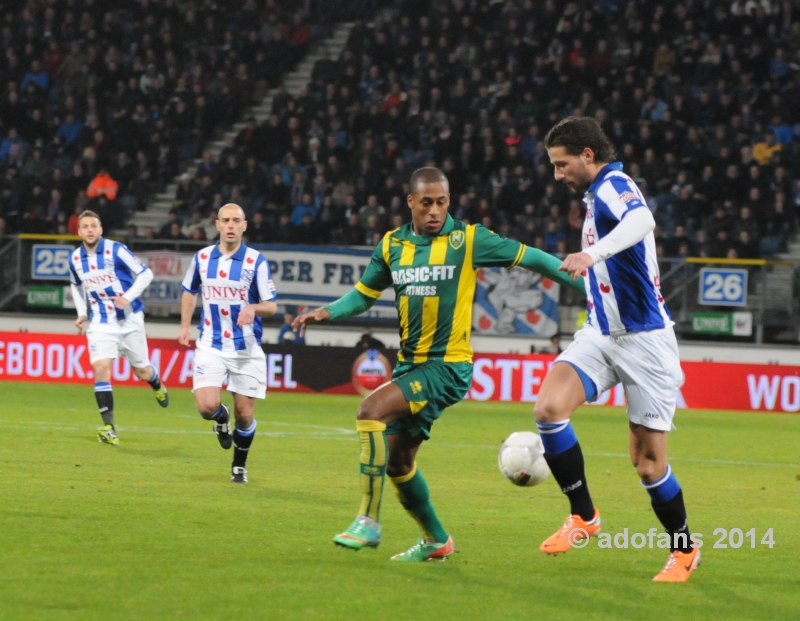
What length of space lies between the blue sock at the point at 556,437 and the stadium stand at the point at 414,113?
16623mm

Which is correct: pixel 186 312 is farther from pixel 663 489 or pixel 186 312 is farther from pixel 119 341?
pixel 663 489

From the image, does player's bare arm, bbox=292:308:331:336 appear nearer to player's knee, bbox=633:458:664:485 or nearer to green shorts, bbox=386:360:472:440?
green shorts, bbox=386:360:472:440

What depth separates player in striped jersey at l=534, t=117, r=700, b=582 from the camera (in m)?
6.30

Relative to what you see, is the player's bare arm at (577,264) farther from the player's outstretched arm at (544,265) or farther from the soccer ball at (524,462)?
the soccer ball at (524,462)

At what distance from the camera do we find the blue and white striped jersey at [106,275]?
13859 millimetres

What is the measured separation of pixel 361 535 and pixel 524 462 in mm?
1098

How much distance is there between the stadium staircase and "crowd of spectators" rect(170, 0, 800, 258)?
1420 millimetres

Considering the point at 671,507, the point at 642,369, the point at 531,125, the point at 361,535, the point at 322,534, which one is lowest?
the point at 322,534

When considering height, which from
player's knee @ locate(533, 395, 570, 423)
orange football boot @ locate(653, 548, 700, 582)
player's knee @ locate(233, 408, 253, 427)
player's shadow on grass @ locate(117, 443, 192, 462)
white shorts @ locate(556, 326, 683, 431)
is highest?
white shorts @ locate(556, 326, 683, 431)

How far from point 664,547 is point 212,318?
15.5 feet

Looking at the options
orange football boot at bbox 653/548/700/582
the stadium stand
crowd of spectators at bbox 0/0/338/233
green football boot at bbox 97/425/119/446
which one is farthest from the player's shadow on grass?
crowd of spectators at bbox 0/0/338/233

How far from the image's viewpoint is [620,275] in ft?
20.8

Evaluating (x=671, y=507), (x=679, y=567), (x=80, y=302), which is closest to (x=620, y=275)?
(x=671, y=507)

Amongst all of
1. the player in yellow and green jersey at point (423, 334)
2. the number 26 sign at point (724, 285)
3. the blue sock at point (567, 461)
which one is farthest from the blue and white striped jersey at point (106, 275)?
the number 26 sign at point (724, 285)
